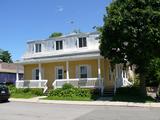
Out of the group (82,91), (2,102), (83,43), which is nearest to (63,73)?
(83,43)

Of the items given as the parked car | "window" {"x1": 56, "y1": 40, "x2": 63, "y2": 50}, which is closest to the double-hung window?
"window" {"x1": 56, "y1": 40, "x2": 63, "y2": 50}

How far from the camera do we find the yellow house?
27.6 meters

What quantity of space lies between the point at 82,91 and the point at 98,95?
1.54m

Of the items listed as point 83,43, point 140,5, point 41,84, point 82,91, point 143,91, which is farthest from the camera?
point 83,43

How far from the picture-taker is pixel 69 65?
3016 centimetres

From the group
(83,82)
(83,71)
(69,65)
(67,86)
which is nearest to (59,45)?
(69,65)

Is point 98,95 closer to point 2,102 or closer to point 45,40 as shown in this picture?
point 2,102

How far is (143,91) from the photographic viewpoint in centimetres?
2311

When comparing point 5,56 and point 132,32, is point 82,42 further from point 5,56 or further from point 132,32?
point 5,56

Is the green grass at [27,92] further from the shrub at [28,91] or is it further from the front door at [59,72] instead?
the front door at [59,72]

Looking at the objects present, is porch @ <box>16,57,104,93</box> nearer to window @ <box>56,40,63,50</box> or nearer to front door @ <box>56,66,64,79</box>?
front door @ <box>56,66,64,79</box>

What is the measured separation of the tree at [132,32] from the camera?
2020 centimetres

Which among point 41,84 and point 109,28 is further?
point 41,84

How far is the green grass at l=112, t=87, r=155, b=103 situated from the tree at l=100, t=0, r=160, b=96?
0.96m
